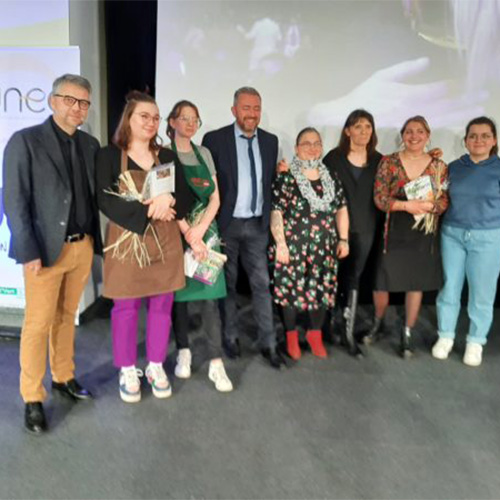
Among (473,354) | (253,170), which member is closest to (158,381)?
(253,170)

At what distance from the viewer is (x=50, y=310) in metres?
2.40

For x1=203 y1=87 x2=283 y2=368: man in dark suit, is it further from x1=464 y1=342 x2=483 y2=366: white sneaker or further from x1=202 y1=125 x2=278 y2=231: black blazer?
x1=464 y1=342 x2=483 y2=366: white sneaker

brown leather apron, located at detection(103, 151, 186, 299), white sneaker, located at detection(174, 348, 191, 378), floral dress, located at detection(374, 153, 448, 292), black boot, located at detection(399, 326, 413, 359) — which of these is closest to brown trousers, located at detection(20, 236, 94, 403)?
brown leather apron, located at detection(103, 151, 186, 299)

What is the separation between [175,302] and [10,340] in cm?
130

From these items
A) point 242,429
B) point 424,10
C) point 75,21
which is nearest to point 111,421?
point 242,429

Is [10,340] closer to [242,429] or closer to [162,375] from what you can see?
[162,375]

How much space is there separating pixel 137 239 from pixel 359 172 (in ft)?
4.69

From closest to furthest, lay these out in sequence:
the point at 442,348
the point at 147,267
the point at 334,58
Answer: the point at 147,267, the point at 442,348, the point at 334,58

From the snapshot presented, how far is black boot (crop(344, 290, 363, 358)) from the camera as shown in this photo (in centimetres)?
336

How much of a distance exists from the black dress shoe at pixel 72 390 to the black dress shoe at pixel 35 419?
0.25 m

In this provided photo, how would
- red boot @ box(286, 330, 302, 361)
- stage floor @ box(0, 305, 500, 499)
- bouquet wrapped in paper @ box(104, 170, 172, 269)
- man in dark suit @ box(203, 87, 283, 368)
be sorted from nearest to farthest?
1. stage floor @ box(0, 305, 500, 499)
2. bouquet wrapped in paper @ box(104, 170, 172, 269)
3. man in dark suit @ box(203, 87, 283, 368)
4. red boot @ box(286, 330, 302, 361)

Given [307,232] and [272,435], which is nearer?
[272,435]

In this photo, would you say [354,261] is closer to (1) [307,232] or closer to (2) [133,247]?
(1) [307,232]

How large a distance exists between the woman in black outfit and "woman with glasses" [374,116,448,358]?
0.08 meters
